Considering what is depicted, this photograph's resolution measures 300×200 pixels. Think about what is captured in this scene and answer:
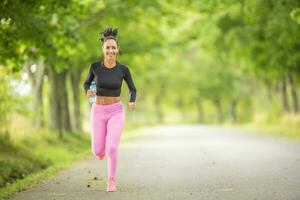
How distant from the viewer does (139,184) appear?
1191 cm

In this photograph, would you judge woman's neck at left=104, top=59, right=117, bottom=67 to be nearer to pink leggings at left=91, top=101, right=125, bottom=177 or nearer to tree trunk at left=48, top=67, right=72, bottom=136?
pink leggings at left=91, top=101, right=125, bottom=177

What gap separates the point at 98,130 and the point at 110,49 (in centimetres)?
123

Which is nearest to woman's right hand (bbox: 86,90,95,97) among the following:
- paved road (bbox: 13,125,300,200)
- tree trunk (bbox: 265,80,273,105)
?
paved road (bbox: 13,125,300,200)

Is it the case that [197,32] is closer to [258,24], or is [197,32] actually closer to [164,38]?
[164,38]

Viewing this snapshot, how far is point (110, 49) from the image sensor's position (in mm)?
10703

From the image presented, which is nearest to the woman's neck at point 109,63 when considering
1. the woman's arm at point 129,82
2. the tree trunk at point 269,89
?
the woman's arm at point 129,82

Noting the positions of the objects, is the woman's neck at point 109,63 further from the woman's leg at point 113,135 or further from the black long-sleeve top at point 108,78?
the woman's leg at point 113,135

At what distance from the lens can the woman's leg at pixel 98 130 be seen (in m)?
10.9

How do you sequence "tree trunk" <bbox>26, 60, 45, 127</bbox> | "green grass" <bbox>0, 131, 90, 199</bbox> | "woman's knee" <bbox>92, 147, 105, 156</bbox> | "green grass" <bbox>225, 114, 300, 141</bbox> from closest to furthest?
1. "woman's knee" <bbox>92, 147, 105, 156</bbox>
2. "green grass" <bbox>0, 131, 90, 199</bbox>
3. "tree trunk" <bbox>26, 60, 45, 127</bbox>
4. "green grass" <bbox>225, 114, 300, 141</bbox>

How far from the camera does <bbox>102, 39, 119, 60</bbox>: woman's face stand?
1071 centimetres

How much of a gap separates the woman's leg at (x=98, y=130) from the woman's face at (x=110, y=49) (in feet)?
2.65

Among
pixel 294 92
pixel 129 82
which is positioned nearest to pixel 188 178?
pixel 129 82

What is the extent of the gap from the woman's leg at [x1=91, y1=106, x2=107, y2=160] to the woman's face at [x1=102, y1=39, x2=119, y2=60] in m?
0.81

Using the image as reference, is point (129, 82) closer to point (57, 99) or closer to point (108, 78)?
point (108, 78)
